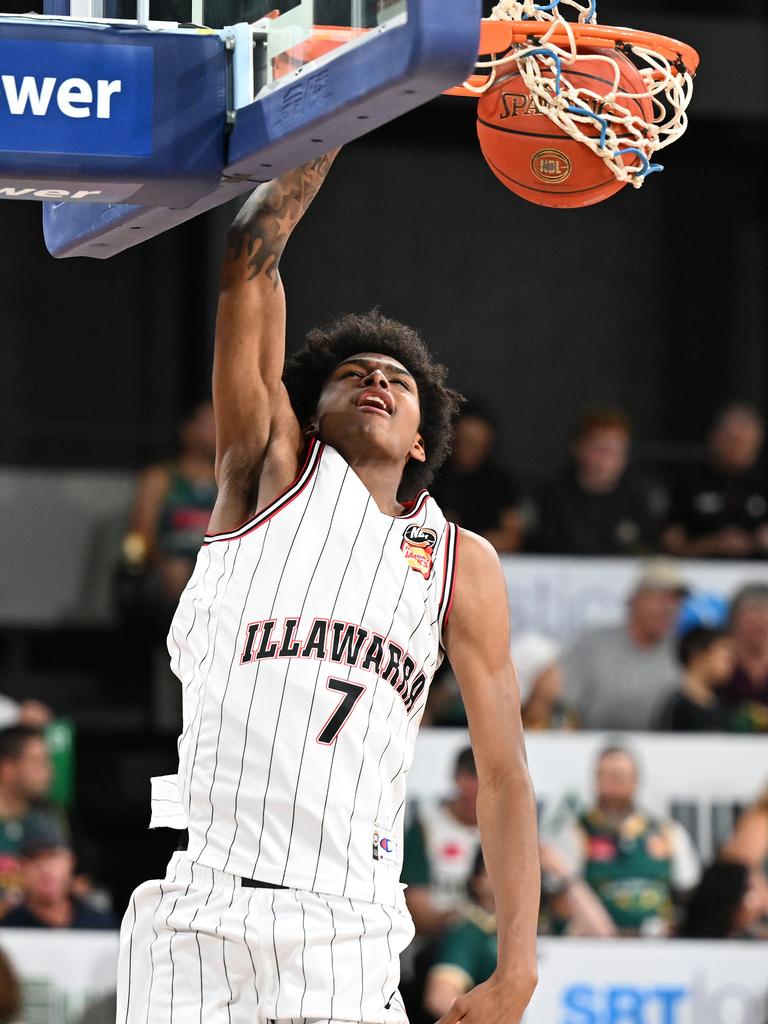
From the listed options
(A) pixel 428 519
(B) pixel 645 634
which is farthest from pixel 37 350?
(A) pixel 428 519

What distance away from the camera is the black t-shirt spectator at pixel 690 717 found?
8055mm

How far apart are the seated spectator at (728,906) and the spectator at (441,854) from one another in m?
0.95

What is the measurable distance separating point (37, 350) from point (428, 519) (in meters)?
6.52

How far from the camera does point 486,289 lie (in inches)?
431

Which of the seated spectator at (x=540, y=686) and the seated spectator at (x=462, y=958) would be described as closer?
the seated spectator at (x=462, y=958)

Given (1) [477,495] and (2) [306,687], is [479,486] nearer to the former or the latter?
(1) [477,495]

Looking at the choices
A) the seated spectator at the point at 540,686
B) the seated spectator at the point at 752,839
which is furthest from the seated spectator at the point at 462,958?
the seated spectator at the point at 752,839

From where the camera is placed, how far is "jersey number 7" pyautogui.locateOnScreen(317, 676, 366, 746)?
12.1 feet

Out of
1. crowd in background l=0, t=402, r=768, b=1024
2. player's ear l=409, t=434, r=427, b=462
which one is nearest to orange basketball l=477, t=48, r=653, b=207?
player's ear l=409, t=434, r=427, b=462

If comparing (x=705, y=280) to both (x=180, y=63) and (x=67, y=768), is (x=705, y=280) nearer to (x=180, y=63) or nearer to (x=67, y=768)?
(x=67, y=768)

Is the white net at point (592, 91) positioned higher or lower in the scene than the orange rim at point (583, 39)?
lower

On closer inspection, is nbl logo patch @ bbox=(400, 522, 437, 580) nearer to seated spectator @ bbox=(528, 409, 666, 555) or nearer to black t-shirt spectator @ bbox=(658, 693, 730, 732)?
black t-shirt spectator @ bbox=(658, 693, 730, 732)

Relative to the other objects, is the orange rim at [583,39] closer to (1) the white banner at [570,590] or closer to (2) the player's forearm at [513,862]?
(2) the player's forearm at [513,862]

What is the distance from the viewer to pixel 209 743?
12.2 feet
